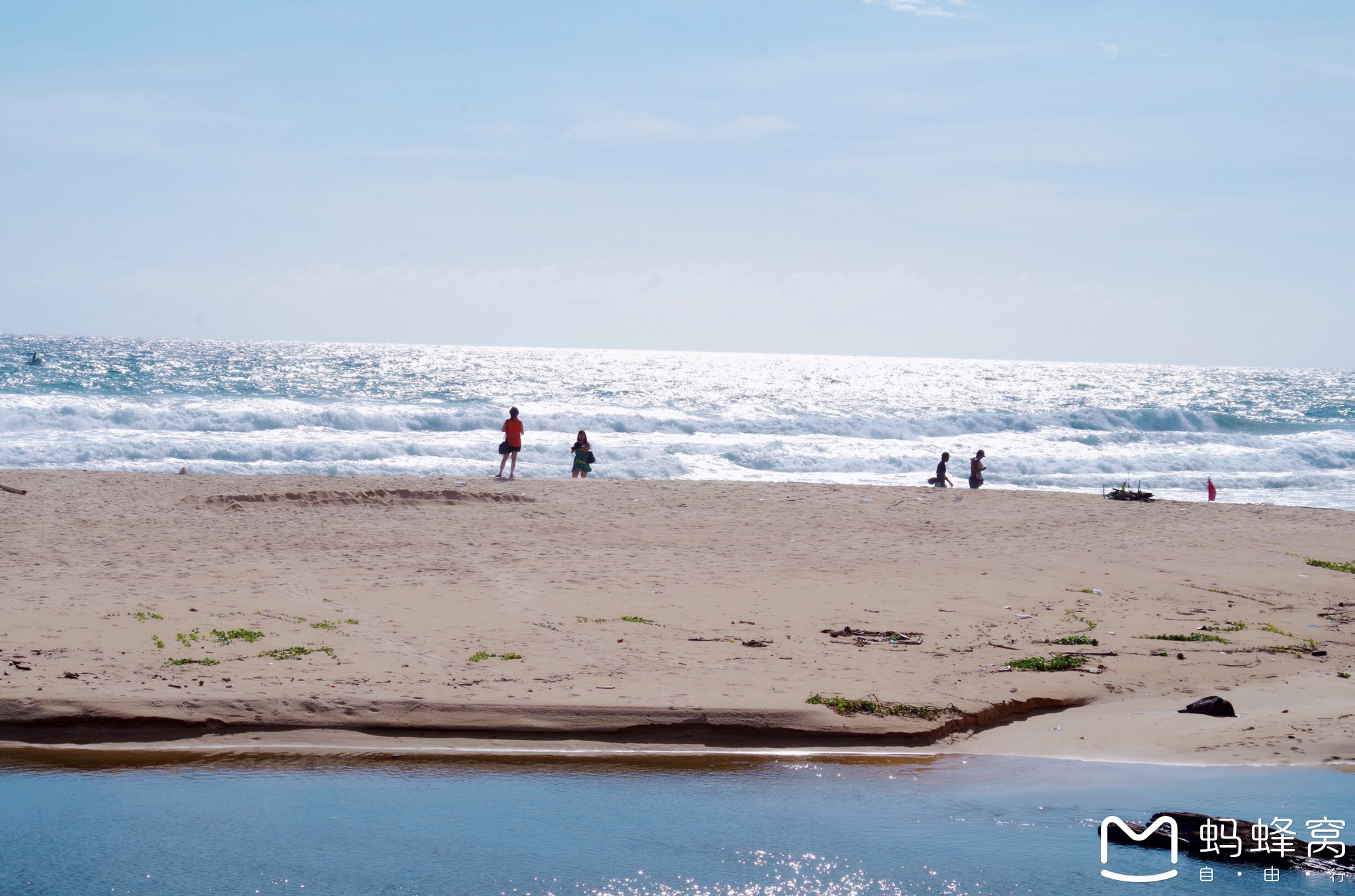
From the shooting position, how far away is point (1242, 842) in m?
5.39

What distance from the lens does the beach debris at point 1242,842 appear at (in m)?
5.25

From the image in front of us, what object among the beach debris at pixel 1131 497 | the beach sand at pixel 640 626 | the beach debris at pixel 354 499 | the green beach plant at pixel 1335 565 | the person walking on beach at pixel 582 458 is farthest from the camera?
the person walking on beach at pixel 582 458

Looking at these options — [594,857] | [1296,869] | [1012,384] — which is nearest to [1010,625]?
[1296,869]

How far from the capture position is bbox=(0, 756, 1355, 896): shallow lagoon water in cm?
509

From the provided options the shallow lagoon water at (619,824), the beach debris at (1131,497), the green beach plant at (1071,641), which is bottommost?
the shallow lagoon water at (619,824)

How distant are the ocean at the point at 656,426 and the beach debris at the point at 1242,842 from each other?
2494 cm

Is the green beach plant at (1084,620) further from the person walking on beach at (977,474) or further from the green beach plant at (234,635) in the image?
the person walking on beach at (977,474)

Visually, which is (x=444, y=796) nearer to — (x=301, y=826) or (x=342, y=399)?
(x=301, y=826)

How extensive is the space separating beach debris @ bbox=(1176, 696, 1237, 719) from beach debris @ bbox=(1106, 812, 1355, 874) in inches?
68.7

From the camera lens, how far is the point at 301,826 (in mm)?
5570

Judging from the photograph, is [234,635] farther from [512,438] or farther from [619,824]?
[512,438]

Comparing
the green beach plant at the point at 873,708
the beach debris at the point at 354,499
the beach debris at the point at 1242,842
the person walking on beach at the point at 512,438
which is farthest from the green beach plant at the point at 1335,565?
the person walking on beach at the point at 512,438

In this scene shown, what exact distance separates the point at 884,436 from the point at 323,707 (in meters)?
43.0

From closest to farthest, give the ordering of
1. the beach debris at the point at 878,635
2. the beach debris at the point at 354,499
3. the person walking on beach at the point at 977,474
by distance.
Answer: the beach debris at the point at 878,635
the beach debris at the point at 354,499
the person walking on beach at the point at 977,474
